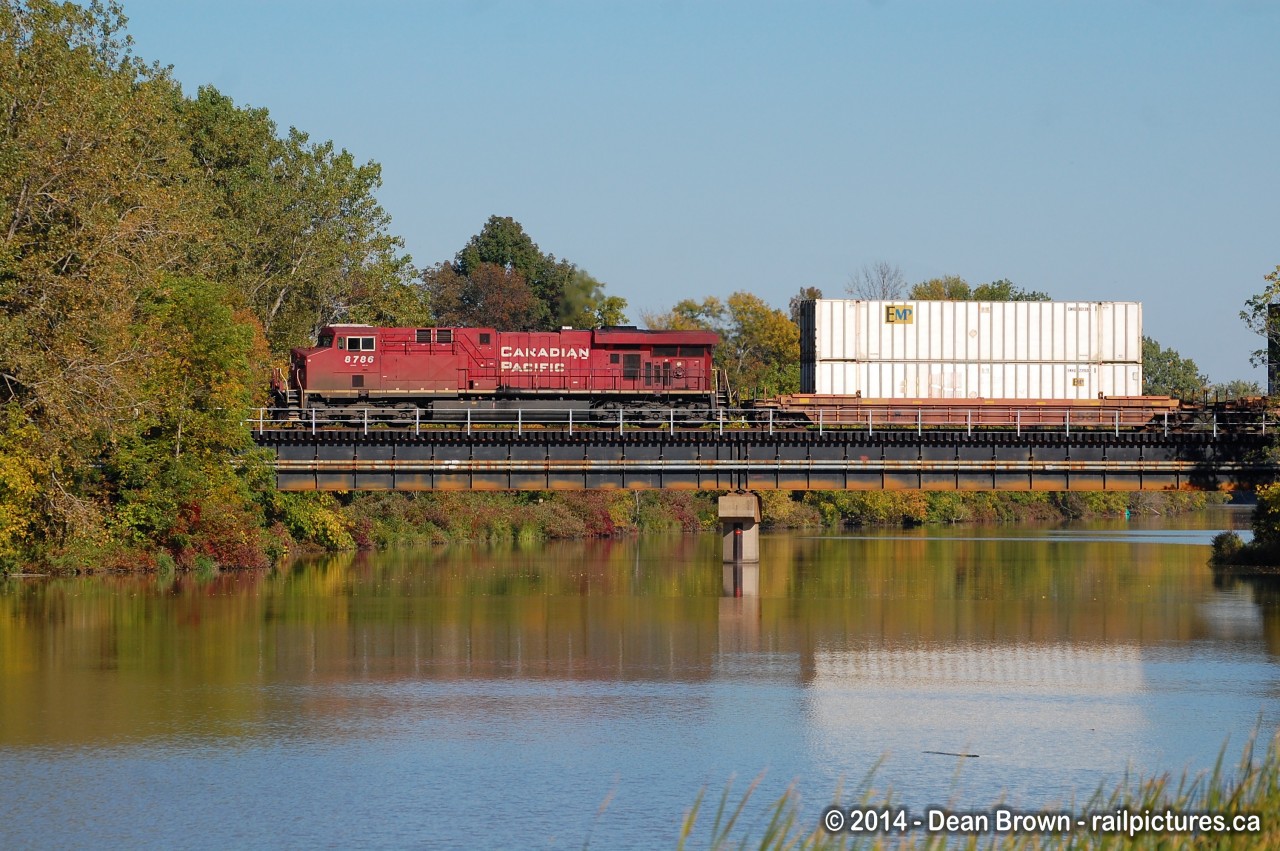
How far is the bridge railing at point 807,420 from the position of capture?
185 feet

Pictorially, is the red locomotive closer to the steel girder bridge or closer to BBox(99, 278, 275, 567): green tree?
BBox(99, 278, 275, 567): green tree

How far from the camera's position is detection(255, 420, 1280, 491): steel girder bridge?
54.6m

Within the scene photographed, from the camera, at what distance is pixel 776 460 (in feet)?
182

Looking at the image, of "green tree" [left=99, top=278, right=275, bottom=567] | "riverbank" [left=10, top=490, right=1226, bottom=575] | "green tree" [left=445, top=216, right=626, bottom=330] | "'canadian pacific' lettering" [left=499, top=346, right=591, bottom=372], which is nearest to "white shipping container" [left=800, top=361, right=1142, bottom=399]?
"'canadian pacific' lettering" [left=499, top=346, right=591, bottom=372]

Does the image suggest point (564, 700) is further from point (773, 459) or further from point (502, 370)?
point (502, 370)

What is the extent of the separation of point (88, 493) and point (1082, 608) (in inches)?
1352

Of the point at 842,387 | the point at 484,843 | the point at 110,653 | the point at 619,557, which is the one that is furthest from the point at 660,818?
the point at 619,557

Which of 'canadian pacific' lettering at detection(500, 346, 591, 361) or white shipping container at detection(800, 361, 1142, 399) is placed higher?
'canadian pacific' lettering at detection(500, 346, 591, 361)

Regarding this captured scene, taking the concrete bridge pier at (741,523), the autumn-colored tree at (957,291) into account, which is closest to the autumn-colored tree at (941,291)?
the autumn-colored tree at (957,291)

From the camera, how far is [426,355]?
2330 inches

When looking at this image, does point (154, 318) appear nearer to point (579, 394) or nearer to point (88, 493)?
point (88, 493)

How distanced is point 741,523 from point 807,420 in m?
4.99

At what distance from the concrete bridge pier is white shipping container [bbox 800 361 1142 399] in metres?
6.56

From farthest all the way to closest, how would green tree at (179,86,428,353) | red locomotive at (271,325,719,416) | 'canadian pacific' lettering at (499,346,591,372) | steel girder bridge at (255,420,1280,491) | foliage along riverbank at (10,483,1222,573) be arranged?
1. green tree at (179,86,428,353)
2. 'canadian pacific' lettering at (499,346,591,372)
3. red locomotive at (271,325,719,416)
4. foliage along riverbank at (10,483,1222,573)
5. steel girder bridge at (255,420,1280,491)
